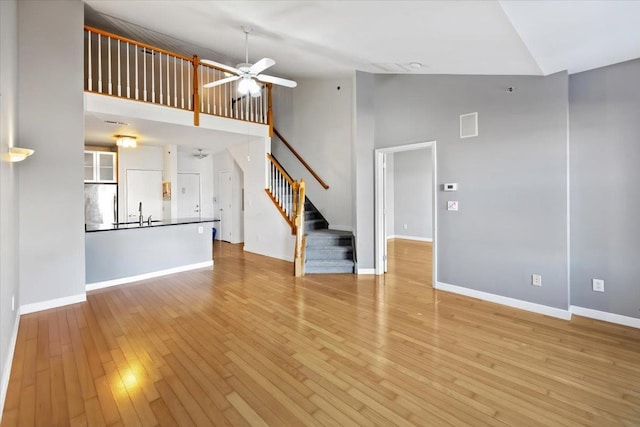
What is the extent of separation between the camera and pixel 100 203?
21.2 feet

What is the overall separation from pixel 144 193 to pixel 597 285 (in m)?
8.32

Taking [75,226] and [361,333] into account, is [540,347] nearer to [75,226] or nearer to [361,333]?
[361,333]

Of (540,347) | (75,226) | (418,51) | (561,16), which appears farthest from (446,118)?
(75,226)

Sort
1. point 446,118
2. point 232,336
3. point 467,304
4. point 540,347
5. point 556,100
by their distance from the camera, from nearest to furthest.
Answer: point 540,347 → point 232,336 → point 556,100 → point 467,304 → point 446,118

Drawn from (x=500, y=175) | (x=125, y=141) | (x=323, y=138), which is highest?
(x=323, y=138)

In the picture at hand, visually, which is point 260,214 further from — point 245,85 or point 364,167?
point 245,85

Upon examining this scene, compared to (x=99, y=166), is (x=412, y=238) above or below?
below

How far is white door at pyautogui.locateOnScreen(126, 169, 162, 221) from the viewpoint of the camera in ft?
22.4

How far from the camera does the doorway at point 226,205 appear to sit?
315 inches

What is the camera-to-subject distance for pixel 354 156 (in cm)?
507

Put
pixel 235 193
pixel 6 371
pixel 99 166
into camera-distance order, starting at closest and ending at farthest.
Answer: pixel 6 371, pixel 99 166, pixel 235 193

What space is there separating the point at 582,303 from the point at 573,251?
583 mm

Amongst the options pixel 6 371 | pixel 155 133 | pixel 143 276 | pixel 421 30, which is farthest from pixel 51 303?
pixel 421 30

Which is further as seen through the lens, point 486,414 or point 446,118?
point 446,118
